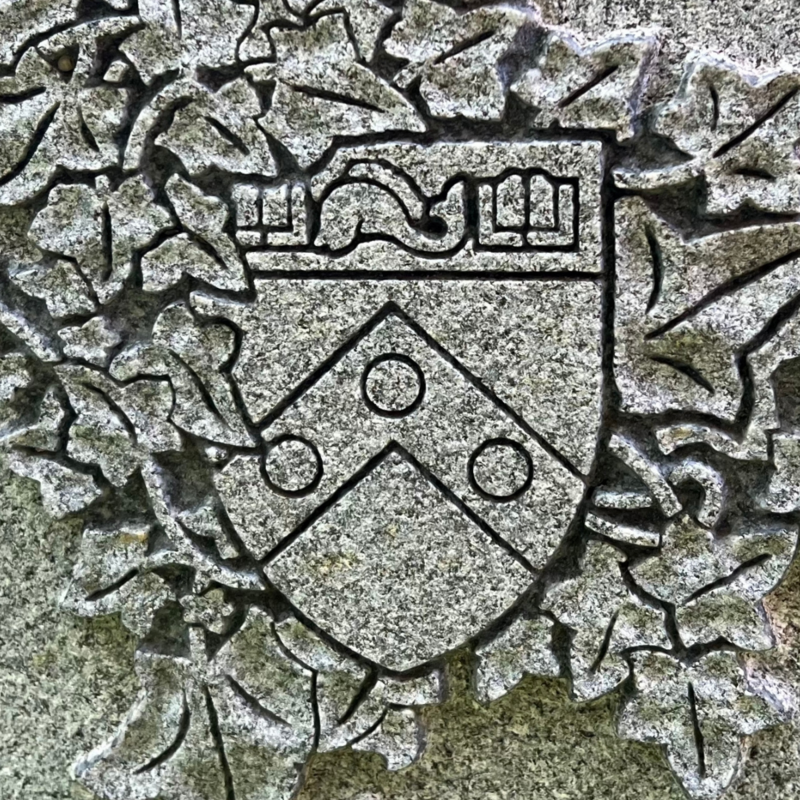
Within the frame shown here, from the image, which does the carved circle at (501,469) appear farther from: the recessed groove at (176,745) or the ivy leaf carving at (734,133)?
the recessed groove at (176,745)

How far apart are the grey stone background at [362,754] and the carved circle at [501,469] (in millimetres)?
319

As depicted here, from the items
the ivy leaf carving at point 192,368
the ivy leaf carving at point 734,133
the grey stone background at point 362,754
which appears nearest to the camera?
the ivy leaf carving at point 734,133

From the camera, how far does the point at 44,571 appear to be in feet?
4.97

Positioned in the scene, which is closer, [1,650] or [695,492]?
[695,492]

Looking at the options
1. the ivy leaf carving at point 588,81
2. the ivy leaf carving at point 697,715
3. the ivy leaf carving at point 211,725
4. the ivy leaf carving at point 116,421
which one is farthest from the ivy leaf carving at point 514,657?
the ivy leaf carving at point 588,81

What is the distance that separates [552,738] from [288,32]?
1161 mm

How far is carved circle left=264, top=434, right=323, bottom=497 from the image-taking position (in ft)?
4.42

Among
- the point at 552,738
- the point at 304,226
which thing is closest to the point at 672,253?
the point at 304,226

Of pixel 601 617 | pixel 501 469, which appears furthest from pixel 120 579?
pixel 601 617

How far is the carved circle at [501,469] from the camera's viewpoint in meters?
1.32

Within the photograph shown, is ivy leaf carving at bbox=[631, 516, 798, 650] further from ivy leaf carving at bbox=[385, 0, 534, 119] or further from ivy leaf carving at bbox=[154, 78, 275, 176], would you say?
ivy leaf carving at bbox=[154, 78, 275, 176]

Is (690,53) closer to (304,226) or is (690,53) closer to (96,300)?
(304,226)

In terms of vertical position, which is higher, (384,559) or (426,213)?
(426,213)

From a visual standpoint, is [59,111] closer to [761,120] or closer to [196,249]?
[196,249]
